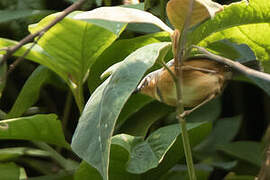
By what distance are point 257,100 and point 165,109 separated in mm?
555

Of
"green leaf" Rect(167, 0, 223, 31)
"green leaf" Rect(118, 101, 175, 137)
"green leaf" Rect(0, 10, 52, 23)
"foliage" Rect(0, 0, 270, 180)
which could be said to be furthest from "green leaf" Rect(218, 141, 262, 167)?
"green leaf" Rect(167, 0, 223, 31)

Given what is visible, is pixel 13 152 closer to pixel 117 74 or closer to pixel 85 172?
pixel 85 172

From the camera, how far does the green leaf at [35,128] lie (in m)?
0.71

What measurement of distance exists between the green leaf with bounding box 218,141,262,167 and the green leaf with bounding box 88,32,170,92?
40cm

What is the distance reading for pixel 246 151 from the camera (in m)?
1.07

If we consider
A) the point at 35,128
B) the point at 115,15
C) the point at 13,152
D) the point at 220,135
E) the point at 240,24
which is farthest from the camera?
the point at 220,135

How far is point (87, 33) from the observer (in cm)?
69

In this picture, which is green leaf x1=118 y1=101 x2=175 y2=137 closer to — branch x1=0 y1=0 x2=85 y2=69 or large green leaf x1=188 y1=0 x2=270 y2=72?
large green leaf x1=188 y1=0 x2=270 y2=72

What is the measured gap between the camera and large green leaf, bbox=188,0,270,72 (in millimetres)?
620

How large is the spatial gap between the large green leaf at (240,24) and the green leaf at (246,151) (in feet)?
1.38

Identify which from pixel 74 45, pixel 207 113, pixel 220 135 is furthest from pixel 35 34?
pixel 220 135

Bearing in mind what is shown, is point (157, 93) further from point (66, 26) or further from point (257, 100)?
point (257, 100)

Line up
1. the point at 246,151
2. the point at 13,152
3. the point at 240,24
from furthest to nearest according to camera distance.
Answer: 1. the point at 246,151
2. the point at 13,152
3. the point at 240,24

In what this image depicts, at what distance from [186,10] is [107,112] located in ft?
0.43
